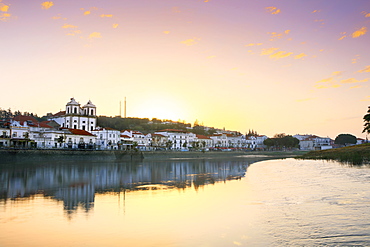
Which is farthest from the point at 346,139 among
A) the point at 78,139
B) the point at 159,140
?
the point at 78,139

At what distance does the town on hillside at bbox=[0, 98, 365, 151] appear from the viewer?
6297 cm

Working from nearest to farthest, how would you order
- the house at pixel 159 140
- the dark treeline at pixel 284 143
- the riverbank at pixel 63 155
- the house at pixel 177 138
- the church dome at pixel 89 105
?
the riverbank at pixel 63 155 → the church dome at pixel 89 105 → the house at pixel 159 140 → the house at pixel 177 138 → the dark treeline at pixel 284 143

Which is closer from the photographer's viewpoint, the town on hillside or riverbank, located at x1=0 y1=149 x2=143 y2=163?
riverbank, located at x1=0 y1=149 x2=143 y2=163

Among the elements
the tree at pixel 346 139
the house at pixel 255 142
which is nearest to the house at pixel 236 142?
the house at pixel 255 142

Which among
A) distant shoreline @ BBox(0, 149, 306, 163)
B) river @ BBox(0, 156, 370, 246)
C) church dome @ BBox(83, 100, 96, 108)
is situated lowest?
river @ BBox(0, 156, 370, 246)

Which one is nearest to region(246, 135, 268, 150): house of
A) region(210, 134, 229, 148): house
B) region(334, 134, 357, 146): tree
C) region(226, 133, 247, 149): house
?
region(226, 133, 247, 149): house

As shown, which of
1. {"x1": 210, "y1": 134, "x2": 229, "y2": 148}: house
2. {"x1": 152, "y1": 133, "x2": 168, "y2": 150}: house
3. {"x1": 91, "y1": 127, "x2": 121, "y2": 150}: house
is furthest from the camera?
{"x1": 210, "y1": 134, "x2": 229, "y2": 148}: house

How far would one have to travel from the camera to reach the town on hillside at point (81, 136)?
63.0 meters

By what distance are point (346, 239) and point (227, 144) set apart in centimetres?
14815

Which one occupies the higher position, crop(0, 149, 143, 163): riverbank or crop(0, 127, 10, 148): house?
crop(0, 127, 10, 148): house

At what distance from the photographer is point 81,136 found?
7469cm

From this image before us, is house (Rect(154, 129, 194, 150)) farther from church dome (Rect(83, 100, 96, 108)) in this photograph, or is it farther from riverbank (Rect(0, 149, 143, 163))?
riverbank (Rect(0, 149, 143, 163))

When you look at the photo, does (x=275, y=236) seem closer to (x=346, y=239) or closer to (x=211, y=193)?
A: (x=346, y=239)

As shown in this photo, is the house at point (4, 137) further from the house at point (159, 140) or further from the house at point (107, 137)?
the house at point (159, 140)
